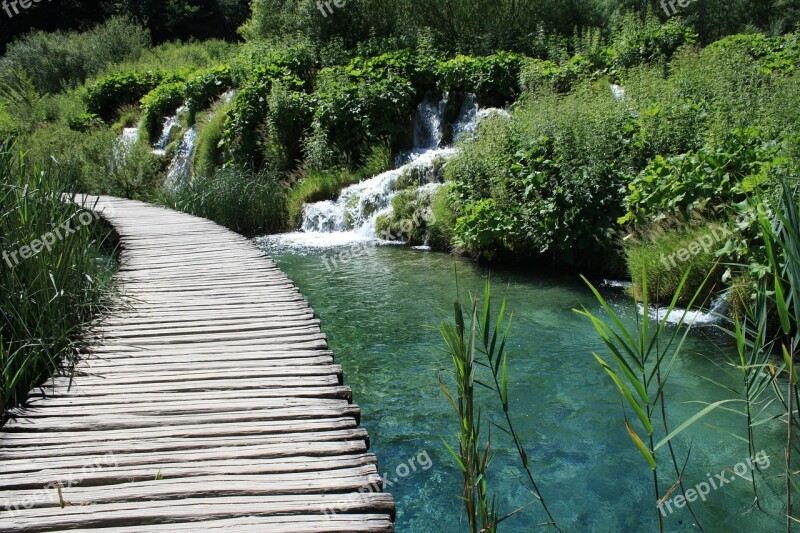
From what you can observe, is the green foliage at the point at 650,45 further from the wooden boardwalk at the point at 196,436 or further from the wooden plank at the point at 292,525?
the wooden plank at the point at 292,525

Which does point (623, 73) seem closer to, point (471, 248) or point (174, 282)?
point (471, 248)

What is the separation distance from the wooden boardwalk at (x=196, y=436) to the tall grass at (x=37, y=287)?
19cm

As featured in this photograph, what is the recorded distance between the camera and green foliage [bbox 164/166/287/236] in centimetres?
1291

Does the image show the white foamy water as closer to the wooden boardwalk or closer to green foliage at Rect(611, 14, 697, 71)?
green foliage at Rect(611, 14, 697, 71)

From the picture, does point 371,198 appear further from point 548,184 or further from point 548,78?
point 548,184

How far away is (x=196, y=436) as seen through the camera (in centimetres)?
332

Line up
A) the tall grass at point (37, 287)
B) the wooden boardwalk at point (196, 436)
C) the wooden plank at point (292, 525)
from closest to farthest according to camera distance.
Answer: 1. the wooden plank at point (292, 525)
2. the wooden boardwalk at point (196, 436)
3. the tall grass at point (37, 287)

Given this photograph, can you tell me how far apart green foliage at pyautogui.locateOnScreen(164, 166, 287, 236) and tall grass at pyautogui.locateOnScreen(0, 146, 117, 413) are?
7728 mm

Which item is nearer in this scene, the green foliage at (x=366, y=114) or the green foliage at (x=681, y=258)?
the green foliage at (x=681, y=258)

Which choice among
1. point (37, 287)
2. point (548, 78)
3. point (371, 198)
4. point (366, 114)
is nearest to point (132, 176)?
point (366, 114)

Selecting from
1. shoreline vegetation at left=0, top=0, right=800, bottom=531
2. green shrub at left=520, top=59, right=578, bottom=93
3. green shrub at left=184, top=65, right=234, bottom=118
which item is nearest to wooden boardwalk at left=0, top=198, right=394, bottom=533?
shoreline vegetation at left=0, top=0, right=800, bottom=531

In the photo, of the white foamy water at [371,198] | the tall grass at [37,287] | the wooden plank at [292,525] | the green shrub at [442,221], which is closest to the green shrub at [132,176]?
the white foamy water at [371,198]

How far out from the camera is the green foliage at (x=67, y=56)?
86.4 feet

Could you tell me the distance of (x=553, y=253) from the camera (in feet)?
30.5
